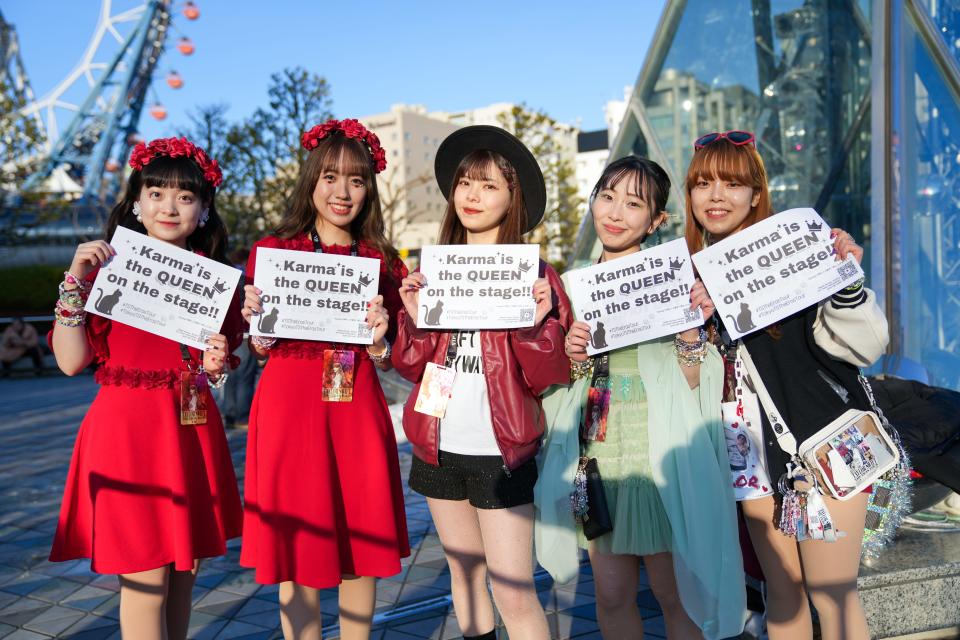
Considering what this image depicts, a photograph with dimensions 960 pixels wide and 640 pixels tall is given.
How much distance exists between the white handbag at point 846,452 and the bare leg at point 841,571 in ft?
0.23

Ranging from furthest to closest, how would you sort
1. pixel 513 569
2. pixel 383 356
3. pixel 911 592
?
pixel 911 592 < pixel 383 356 < pixel 513 569

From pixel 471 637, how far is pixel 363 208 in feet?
5.47

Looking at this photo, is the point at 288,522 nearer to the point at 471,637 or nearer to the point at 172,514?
the point at 172,514

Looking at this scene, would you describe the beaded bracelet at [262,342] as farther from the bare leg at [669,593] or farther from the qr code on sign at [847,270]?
the qr code on sign at [847,270]

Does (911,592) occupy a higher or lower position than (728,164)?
lower

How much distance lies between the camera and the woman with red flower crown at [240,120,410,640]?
2.51 metres

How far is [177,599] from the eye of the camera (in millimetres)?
2670

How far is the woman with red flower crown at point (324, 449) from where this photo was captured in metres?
2.51

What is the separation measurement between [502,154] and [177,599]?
2.02 m

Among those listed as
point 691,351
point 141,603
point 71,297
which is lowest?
point 141,603

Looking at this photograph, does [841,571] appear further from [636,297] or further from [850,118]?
[850,118]

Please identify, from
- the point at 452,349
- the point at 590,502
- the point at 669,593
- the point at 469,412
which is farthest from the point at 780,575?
the point at 452,349

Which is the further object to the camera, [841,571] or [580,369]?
[580,369]

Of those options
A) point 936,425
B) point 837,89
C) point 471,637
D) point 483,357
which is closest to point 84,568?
point 471,637
